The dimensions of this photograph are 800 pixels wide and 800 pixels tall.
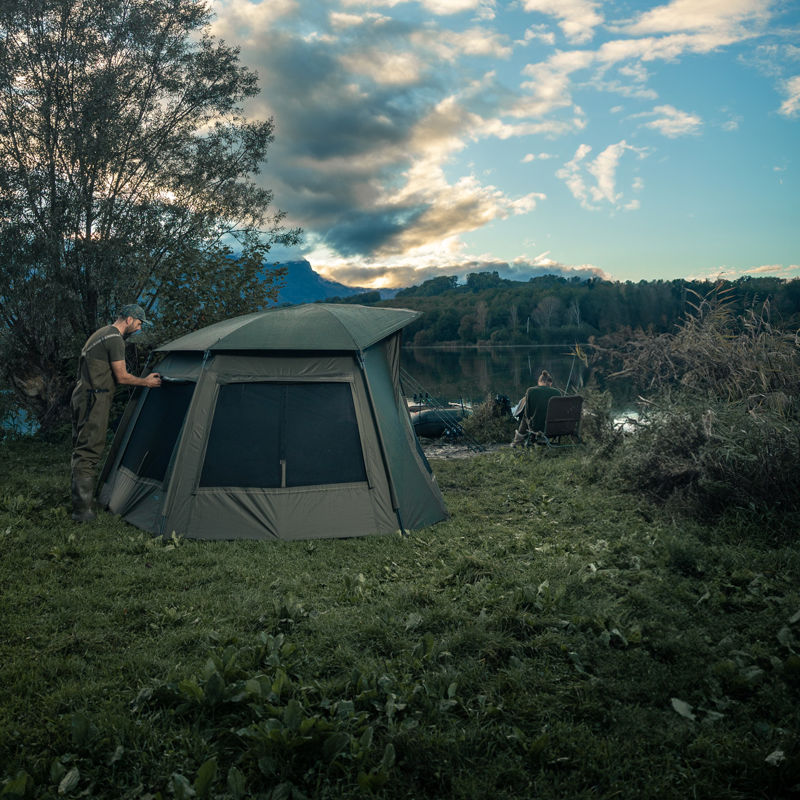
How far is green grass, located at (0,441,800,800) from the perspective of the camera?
8.41ft

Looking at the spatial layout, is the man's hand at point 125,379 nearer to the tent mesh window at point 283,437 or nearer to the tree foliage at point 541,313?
the tent mesh window at point 283,437

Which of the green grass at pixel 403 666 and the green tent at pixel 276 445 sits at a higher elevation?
the green tent at pixel 276 445

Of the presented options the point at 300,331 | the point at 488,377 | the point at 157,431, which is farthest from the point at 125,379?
the point at 488,377

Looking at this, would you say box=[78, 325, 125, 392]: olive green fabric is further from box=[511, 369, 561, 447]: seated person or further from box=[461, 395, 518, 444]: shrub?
box=[461, 395, 518, 444]: shrub

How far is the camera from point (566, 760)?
8.64ft

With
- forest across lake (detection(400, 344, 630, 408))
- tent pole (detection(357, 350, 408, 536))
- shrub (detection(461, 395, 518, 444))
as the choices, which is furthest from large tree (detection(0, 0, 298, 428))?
forest across lake (detection(400, 344, 630, 408))

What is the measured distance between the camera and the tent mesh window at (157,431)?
6328 millimetres

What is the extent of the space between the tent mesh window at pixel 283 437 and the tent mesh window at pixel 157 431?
0.52 meters

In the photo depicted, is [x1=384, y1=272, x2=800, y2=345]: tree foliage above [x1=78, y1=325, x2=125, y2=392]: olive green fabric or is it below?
above

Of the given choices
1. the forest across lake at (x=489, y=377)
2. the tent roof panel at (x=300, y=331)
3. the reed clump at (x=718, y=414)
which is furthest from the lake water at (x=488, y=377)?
A: the tent roof panel at (x=300, y=331)

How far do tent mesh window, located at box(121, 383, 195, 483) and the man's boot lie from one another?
0.52 m

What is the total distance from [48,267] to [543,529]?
457 inches

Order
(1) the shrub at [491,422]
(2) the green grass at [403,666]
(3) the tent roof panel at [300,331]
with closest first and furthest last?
(2) the green grass at [403,666]
(3) the tent roof panel at [300,331]
(1) the shrub at [491,422]

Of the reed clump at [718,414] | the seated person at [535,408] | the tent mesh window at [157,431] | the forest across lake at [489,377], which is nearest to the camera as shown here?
the reed clump at [718,414]
